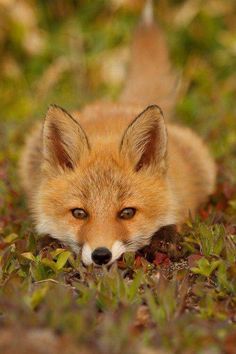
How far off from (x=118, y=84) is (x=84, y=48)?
865 mm

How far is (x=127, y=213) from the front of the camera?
375cm

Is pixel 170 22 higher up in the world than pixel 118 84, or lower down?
higher up

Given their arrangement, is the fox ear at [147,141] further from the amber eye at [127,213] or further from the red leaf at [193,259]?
the red leaf at [193,259]

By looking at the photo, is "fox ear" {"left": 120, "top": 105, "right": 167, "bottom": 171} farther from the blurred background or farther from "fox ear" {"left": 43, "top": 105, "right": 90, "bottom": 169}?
the blurred background

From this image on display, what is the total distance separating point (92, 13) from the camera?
357 inches

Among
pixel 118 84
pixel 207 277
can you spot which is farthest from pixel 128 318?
pixel 118 84

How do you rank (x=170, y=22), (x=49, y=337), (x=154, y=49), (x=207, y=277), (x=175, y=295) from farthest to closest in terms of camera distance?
(x=170, y=22)
(x=154, y=49)
(x=207, y=277)
(x=175, y=295)
(x=49, y=337)

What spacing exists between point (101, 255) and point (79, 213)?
444mm

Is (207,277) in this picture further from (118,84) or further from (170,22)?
(170,22)

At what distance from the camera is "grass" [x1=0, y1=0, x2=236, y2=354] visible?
252 centimetres

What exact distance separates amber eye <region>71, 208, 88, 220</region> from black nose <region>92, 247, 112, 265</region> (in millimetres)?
376

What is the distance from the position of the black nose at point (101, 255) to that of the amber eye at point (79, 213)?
376 mm

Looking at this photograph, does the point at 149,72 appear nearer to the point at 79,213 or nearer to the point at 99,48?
the point at 79,213

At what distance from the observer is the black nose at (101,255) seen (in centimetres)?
338
